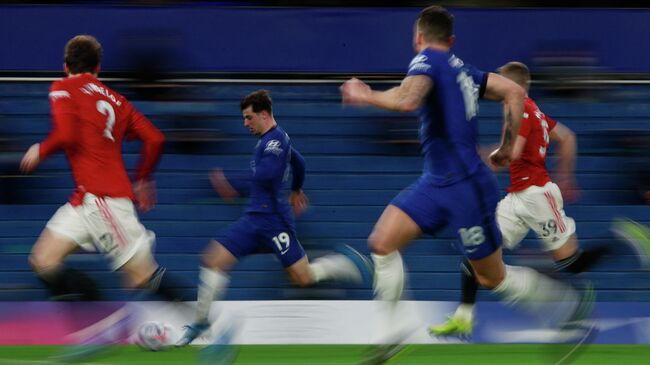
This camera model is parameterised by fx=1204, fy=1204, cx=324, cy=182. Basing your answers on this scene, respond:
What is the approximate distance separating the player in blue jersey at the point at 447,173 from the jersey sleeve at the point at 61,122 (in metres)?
1.89

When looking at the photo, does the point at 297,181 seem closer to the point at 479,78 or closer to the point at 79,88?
the point at 79,88

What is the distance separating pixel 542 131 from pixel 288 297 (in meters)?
3.38

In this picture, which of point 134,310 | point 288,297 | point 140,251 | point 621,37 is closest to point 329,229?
point 288,297

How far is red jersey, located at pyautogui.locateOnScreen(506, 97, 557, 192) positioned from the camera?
8.58 meters

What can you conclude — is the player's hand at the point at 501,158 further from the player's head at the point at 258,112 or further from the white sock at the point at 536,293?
the player's head at the point at 258,112

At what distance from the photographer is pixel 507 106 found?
6461mm

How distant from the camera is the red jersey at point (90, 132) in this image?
6973 mm

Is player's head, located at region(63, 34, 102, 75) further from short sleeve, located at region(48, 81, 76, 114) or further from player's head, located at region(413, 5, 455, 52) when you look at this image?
player's head, located at region(413, 5, 455, 52)

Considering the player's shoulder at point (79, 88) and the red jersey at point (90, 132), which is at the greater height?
the player's shoulder at point (79, 88)

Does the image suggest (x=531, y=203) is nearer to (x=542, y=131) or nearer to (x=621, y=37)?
(x=542, y=131)

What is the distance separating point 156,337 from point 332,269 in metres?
1.46

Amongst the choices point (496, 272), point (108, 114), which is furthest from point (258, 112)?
point (496, 272)

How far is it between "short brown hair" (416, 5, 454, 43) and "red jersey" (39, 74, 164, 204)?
198 cm

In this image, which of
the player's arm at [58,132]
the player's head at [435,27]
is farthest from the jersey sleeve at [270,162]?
the player's head at [435,27]
